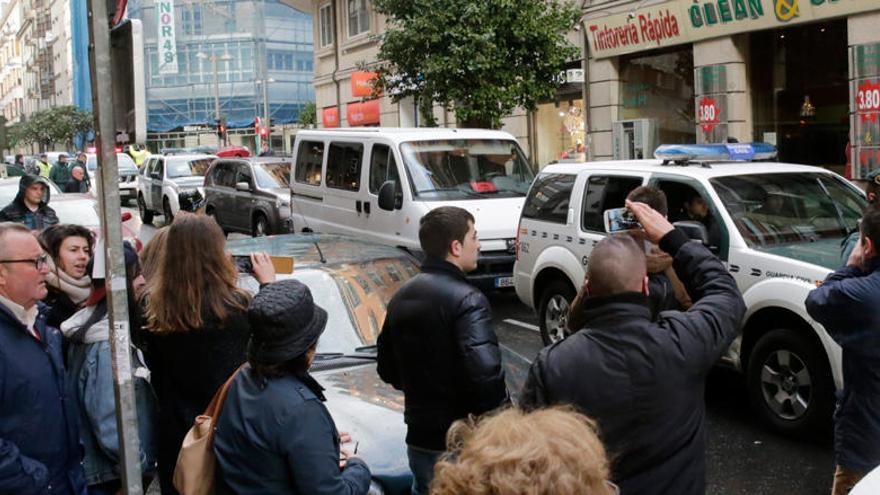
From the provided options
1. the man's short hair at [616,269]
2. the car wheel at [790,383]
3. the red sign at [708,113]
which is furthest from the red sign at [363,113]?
the man's short hair at [616,269]

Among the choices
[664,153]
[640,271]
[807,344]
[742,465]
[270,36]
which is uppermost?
[270,36]

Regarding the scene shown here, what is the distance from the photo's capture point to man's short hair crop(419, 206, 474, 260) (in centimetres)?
376

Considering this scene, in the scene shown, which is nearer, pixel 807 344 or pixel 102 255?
pixel 102 255

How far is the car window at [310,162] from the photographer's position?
42.8ft

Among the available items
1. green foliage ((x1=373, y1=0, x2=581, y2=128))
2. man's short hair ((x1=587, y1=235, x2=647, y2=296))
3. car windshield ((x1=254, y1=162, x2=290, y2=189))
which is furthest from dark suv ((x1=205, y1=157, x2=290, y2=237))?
man's short hair ((x1=587, y1=235, x2=647, y2=296))

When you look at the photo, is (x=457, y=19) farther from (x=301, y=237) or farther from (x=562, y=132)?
(x=301, y=237)

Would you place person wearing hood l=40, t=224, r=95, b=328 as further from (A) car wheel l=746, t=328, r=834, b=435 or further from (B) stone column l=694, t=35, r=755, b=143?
(B) stone column l=694, t=35, r=755, b=143

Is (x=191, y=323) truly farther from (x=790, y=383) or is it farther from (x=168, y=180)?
Result: (x=168, y=180)

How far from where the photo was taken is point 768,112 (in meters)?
16.9

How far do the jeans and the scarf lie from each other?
1.76 metres

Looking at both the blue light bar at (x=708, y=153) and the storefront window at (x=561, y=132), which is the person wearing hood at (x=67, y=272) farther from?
the storefront window at (x=561, y=132)

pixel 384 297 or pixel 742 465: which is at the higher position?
pixel 384 297

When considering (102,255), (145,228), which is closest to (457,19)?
(145,228)

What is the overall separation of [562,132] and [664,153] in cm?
1406
